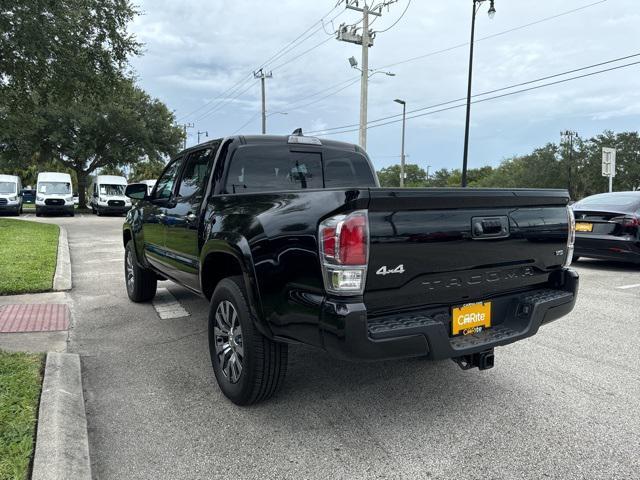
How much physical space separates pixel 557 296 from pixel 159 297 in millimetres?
5033

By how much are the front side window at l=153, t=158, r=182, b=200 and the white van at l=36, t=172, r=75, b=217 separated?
25.3 meters

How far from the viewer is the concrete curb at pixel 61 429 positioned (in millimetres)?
2406

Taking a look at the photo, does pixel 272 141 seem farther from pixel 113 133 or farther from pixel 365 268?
pixel 113 133

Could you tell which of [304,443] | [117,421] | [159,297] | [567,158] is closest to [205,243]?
[117,421]

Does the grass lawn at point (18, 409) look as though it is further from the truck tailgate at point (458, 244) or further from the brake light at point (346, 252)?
→ the truck tailgate at point (458, 244)

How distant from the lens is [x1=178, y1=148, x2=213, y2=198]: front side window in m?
4.13


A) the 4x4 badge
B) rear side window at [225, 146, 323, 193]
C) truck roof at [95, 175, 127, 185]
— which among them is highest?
truck roof at [95, 175, 127, 185]

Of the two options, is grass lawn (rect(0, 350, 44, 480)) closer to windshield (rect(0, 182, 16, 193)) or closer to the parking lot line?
the parking lot line

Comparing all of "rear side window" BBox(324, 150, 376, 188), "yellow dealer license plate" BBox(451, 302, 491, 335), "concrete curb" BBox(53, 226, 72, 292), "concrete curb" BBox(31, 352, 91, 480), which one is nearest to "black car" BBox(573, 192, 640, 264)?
"rear side window" BBox(324, 150, 376, 188)

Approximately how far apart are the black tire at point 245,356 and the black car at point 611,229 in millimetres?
7646

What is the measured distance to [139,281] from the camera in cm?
604

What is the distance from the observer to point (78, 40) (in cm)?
1535

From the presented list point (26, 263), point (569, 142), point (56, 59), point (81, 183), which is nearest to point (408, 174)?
point (569, 142)

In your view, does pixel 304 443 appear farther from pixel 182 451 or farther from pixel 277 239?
pixel 277 239
